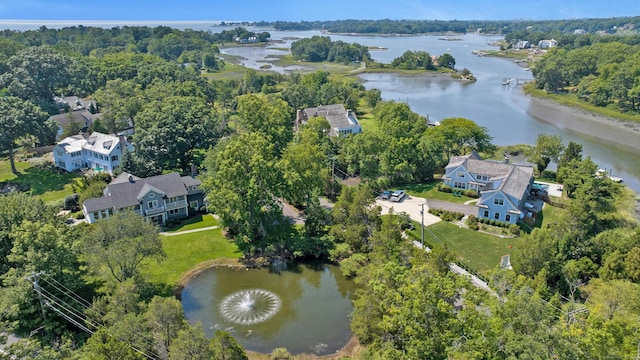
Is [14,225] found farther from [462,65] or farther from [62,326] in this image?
[462,65]

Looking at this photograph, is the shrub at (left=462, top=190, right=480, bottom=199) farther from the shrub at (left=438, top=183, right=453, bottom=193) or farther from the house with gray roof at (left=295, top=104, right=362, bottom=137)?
the house with gray roof at (left=295, top=104, right=362, bottom=137)

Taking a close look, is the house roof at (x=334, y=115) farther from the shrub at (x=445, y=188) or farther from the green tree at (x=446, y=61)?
the green tree at (x=446, y=61)


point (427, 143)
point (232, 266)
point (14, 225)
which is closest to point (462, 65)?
point (427, 143)

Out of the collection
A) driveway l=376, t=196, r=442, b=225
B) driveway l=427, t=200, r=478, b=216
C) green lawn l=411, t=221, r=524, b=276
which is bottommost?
green lawn l=411, t=221, r=524, b=276

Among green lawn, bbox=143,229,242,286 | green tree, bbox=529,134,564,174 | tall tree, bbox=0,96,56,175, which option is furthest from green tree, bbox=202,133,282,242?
green tree, bbox=529,134,564,174

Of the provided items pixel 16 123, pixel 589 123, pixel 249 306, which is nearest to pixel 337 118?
pixel 16 123

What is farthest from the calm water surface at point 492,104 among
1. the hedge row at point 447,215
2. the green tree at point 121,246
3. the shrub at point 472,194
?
the green tree at point 121,246

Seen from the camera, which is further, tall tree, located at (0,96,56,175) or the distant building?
the distant building
